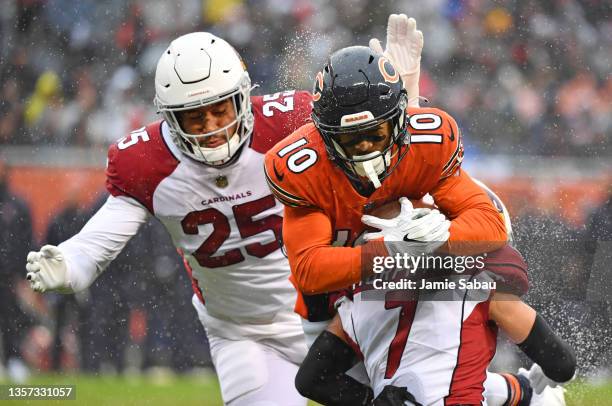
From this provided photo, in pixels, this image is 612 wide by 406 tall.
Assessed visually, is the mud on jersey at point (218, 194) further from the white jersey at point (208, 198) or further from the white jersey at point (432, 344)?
the white jersey at point (432, 344)

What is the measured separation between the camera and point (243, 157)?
3887 millimetres

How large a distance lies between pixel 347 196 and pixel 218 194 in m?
0.85

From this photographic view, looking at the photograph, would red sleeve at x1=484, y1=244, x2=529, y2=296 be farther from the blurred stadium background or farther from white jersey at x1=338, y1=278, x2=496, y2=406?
the blurred stadium background

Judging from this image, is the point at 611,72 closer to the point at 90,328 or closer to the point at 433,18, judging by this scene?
the point at 433,18

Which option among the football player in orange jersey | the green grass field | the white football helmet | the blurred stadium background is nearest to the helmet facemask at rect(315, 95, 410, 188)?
the football player in orange jersey

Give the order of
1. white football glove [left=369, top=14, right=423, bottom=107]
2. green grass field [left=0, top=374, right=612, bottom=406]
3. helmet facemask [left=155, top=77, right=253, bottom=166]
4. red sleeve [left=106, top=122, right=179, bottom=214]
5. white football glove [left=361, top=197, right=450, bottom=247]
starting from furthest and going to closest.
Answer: green grass field [left=0, top=374, right=612, bottom=406], white football glove [left=369, top=14, right=423, bottom=107], red sleeve [left=106, top=122, right=179, bottom=214], helmet facemask [left=155, top=77, right=253, bottom=166], white football glove [left=361, top=197, right=450, bottom=247]

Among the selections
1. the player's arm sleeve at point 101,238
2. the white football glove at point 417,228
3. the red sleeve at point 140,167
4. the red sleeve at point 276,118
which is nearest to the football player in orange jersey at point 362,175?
the white football glove at point 417,228

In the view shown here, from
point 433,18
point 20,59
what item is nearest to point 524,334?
point 433,18

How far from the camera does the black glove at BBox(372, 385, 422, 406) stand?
9.94 feet

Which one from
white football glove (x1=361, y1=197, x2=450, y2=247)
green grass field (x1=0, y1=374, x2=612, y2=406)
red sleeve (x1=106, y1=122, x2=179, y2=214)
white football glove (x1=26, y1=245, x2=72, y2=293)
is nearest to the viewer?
white football glove (x1=361, y1=197, x2=450, y2=247)

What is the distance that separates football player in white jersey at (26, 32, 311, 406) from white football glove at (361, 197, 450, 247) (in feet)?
3.04

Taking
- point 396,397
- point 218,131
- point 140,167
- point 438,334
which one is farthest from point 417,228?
point 140,167

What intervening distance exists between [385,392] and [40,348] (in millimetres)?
4430

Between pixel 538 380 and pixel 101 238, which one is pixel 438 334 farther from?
pixel 101 238
